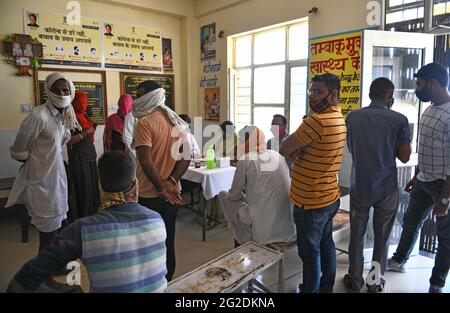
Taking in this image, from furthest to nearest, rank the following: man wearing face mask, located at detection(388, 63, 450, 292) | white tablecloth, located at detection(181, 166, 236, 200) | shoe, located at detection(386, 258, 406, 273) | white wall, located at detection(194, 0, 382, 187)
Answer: white wall, located at detection(194, 0, 382, 187)
white tablecloth, located at detection(181, 166, 236, 200)
shoe, located at detection(386, 258, 406, 273)
man wearing face mask, located at detection(388, 63, 450, 292)

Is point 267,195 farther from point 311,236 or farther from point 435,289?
point 435,289

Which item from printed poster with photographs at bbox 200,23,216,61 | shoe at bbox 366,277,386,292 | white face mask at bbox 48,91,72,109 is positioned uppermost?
printed poster with photographs at bbox 200,23,216,61

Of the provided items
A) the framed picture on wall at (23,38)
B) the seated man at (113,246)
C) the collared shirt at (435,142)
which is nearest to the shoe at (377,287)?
the collared shirt at (435,142)

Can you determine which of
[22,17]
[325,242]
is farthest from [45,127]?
[22,17]

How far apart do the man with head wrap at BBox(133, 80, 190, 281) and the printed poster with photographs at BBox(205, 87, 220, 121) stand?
323 centimetres

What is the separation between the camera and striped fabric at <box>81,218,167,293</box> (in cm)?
111

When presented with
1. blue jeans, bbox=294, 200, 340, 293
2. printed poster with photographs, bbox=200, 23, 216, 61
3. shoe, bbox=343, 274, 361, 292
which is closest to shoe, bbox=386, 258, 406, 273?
shoe, bbox=343, 274, 361, 292

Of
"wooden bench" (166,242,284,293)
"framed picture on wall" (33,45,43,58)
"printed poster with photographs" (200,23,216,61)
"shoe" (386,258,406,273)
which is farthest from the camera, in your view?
"printed poster with photographs" (200,23,216,61)

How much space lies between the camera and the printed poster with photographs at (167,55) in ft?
17.2

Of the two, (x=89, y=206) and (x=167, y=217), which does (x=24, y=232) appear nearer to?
(x=89, y=206)

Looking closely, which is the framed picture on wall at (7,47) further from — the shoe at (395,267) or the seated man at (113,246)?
the shoe at (395,267)

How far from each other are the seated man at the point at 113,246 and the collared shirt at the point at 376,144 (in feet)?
4.71

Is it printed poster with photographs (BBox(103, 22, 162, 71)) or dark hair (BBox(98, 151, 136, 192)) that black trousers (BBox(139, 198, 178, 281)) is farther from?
printed poster with photographs (BBox(103, 22, 162, 71))

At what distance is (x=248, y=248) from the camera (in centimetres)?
211
